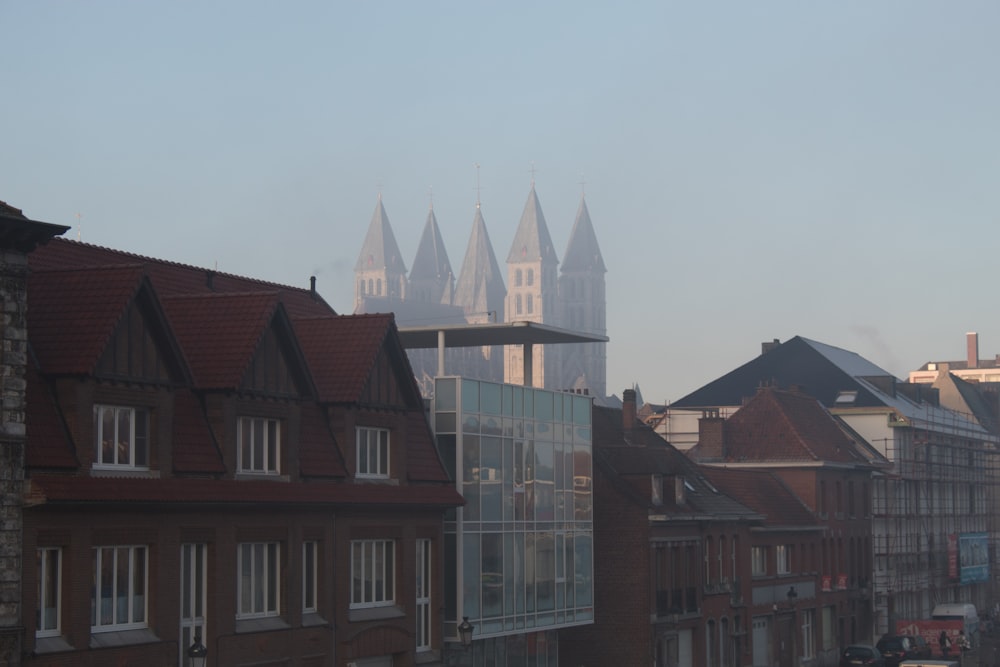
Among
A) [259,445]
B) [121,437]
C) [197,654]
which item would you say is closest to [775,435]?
[259,445]

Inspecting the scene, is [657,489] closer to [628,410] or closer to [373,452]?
[628,410]

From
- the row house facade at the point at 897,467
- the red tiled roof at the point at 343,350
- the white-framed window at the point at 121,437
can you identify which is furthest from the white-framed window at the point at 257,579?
the row house facade at the point at 897,467

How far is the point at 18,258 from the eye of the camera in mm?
29422

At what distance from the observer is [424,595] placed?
4228cm

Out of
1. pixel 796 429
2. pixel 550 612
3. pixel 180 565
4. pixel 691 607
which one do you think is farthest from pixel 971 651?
pixel 180 565

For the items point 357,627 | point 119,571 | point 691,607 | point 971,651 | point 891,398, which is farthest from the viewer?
point 891,398

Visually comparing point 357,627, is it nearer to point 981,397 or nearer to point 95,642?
point 95,642

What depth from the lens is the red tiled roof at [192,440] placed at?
3300 cm

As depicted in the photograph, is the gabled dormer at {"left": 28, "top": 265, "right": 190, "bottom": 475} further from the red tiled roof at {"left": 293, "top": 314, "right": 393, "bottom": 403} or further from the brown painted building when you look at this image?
the brown painted building

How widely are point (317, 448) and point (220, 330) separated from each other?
401 cm

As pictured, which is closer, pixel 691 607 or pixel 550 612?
pixel 550 612

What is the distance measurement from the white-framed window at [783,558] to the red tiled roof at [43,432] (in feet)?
143

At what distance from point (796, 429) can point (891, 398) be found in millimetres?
18926

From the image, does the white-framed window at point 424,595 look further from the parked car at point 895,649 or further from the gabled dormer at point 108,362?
the parked car at point 895,649
